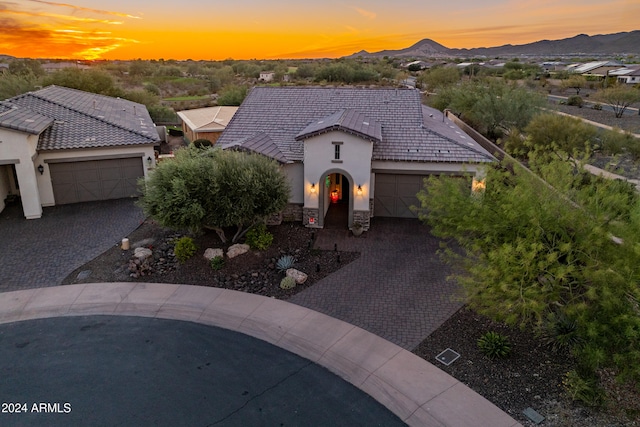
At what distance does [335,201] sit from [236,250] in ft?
26.0

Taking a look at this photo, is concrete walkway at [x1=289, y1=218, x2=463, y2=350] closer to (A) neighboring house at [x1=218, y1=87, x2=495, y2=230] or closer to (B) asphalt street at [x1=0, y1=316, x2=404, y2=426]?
(A) neighboring house at [x1=218, y1=87, x2=495, y2=230]

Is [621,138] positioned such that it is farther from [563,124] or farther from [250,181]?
[250,181]

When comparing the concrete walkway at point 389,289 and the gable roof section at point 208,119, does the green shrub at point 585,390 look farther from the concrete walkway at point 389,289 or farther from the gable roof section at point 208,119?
the gable roof section at point 208,119

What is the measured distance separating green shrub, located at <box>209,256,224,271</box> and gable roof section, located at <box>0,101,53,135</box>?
11.3m

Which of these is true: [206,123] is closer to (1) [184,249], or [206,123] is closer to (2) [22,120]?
(2) [22,120]

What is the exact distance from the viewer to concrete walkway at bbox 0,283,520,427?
10.0m

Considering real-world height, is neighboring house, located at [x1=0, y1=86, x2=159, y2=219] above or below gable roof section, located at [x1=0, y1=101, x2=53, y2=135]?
below

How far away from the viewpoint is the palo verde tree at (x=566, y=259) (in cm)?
913

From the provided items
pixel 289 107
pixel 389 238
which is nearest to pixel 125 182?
pixel 289 107

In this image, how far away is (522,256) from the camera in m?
10.2

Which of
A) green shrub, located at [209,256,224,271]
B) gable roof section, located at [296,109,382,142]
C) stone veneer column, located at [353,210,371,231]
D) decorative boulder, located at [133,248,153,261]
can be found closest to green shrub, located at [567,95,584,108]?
gable roof section, located at [296,109,382,142]

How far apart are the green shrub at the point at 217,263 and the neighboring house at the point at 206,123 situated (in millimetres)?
18243

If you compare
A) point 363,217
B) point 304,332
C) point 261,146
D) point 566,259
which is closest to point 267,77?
point 261,146

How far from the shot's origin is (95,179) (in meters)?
23.4
